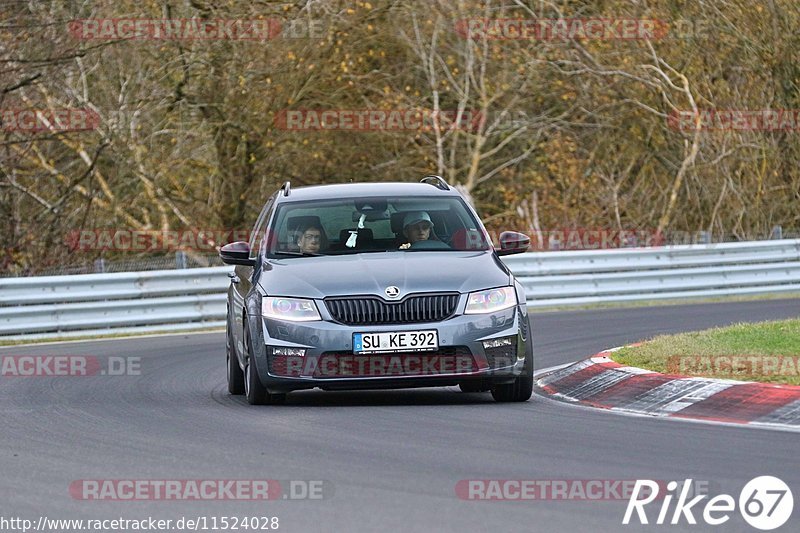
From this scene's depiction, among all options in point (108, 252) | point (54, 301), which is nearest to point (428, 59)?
point (108, 252)

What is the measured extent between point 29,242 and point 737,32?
14459 mm

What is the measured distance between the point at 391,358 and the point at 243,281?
208cm

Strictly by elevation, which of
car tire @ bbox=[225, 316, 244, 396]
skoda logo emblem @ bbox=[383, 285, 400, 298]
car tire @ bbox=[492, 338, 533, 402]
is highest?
skoda logo emblem @ bbox=[383, 285, 400, 298]

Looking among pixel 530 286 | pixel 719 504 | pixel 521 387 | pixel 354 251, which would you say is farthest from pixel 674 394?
pixel 530 286

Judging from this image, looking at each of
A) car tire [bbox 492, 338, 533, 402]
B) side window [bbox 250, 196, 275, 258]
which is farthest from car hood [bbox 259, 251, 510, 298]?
side window [bbox 250, 196, 275, 258]

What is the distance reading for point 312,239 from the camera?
12.2m

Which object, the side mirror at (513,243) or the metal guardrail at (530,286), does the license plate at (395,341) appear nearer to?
the side mirror at (513,243)

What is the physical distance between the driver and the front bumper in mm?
1214

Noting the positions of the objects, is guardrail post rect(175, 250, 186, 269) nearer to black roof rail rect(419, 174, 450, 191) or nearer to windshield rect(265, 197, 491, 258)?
black roof rail rect(419, 174, 450, 191)

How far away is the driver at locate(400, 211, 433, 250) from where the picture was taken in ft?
40.1

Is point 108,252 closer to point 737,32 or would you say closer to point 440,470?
point 737,32

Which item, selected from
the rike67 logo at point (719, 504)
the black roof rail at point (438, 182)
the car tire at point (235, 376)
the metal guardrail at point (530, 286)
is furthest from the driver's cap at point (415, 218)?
the metal guardrail at point (530, 286)

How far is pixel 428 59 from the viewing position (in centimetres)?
3111

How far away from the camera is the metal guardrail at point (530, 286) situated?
2200 cm
